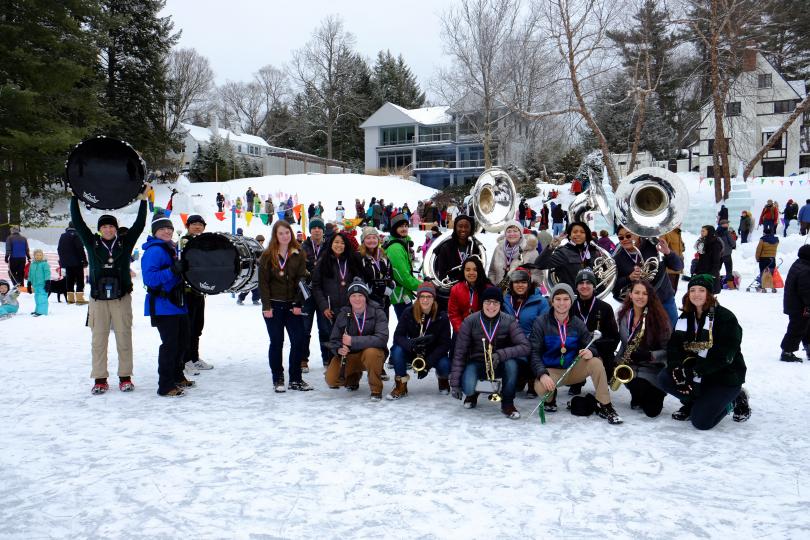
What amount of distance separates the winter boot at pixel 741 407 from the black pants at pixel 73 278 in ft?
42.2

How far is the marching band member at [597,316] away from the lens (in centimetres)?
574

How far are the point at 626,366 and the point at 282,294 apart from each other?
3353 mm

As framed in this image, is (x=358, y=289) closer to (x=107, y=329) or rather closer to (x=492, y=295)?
(x=492, y=295)

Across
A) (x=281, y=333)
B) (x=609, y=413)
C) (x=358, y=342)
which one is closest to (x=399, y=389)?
(x=358, y=342)

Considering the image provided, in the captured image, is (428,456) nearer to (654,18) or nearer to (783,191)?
(654,18)

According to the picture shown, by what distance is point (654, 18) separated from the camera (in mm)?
25453

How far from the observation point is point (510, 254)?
7.12 metres

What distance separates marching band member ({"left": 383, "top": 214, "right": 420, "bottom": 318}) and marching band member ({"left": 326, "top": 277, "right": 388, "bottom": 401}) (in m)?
0.69

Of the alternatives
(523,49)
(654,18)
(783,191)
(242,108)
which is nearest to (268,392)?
(654,18)

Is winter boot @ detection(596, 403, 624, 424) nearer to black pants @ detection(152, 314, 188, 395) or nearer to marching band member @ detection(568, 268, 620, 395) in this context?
marching band member @ detection(568, 268, 620, 395)

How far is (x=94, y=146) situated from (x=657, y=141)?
44835mm

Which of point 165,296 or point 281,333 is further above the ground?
point 165,296

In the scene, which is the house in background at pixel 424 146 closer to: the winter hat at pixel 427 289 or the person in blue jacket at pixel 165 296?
the winter hat at pixel 427 289

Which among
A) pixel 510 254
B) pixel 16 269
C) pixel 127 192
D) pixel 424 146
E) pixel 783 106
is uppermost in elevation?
pixel 424 146
